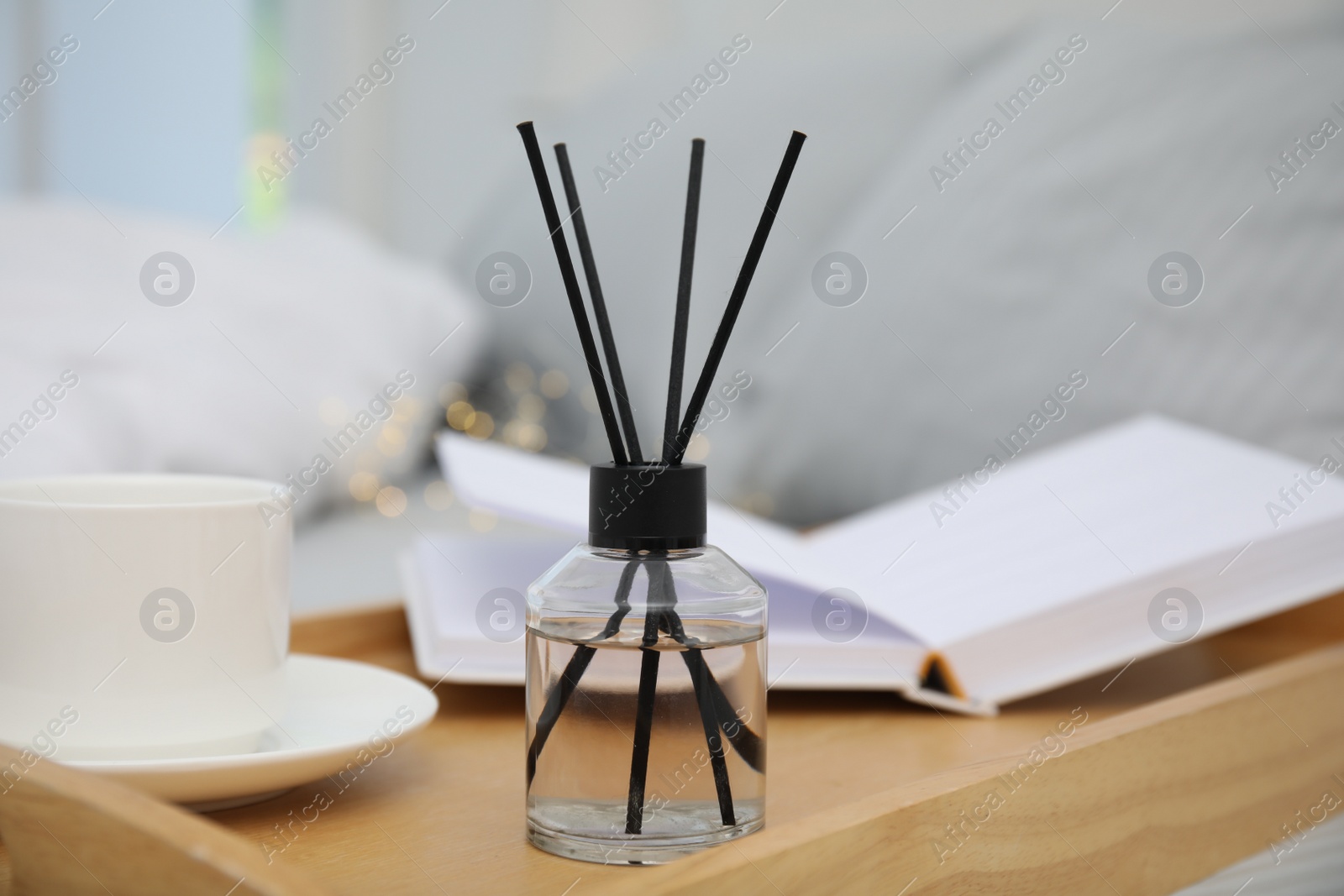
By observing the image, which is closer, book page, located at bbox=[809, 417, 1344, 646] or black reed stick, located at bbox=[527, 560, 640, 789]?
black reed stick, located at bbox=[527, 560, 640, 789]

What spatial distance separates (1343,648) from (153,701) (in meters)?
0.53

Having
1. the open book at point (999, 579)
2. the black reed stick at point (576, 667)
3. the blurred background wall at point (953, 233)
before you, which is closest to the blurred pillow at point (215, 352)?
the blurred background wall at point (953, 233)

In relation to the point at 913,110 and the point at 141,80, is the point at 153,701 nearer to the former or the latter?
the point at 913,110

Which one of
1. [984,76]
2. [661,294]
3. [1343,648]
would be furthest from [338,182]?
[1343,648]

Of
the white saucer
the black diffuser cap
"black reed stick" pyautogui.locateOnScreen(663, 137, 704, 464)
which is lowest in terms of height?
the white saucer

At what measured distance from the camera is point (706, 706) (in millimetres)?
352

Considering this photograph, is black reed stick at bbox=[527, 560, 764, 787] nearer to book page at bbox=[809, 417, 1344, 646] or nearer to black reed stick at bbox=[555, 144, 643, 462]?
black reed stick at bbox=[555, 144, 643, 462]

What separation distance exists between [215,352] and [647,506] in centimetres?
73

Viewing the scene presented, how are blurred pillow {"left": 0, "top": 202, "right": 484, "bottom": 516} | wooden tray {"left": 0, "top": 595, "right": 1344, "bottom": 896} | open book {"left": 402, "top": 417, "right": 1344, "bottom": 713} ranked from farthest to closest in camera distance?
1. blurred pillow {"left": 0, "top": 202, "right": 484, "bottom": 516}
2. open book {"left": 402, "top": 417, "right": 1344, "bottom": 713}
3. wooden tray {"left": 0, "top": 595, "right": 1344, "bottom": 896}

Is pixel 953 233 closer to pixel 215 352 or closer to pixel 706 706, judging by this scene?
pixel 215 352

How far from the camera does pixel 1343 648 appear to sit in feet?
1.83

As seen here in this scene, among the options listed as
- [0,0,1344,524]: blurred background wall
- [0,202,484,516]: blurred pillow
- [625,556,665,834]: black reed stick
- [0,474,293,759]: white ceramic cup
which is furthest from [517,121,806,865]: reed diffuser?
[0,0,1344,524]: blurred background wall

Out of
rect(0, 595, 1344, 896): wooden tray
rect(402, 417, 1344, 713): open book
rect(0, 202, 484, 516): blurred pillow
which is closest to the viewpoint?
rect(0, 595, 1344, 896): wooden tray

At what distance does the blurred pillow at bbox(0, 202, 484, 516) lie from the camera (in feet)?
2.60
